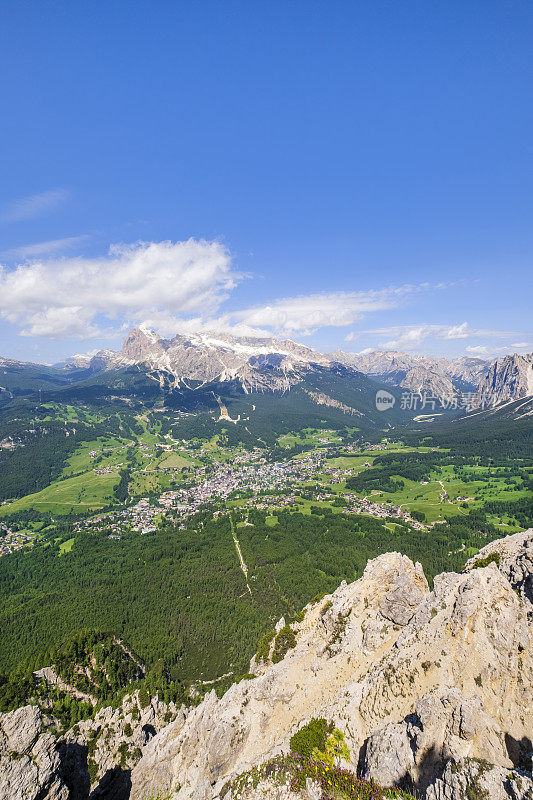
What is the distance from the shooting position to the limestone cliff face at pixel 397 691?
19.0 m

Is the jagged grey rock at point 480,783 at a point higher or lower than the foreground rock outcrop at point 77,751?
higher

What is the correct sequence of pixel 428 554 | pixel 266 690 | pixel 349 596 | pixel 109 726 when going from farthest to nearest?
pixel 428 554
pixel 109 726
pixel 349 596
pixel 266 690

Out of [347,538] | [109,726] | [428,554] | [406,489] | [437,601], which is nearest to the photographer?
[437,601]

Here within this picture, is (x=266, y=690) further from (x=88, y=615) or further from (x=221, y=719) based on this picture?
(x=88, y=615)

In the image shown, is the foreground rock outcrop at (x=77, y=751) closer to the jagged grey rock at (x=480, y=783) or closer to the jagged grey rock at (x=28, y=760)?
the jagged grey rock at (x=28, y=760)

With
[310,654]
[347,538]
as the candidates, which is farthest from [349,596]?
[347,538]

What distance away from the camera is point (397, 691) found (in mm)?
23672

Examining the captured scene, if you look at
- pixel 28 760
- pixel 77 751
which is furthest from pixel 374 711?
pixel 77 751

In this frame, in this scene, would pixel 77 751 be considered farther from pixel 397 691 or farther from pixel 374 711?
pixel 397 691

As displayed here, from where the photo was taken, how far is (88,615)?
79500 millimetres

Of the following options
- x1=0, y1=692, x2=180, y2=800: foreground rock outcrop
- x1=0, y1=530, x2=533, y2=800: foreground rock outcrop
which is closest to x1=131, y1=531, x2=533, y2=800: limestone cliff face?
x1=0, y1=530, x2=533, y2=800: foreground rock outcrop

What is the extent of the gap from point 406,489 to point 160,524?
120214mm

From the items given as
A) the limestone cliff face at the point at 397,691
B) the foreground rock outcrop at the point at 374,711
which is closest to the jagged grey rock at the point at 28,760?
the foreground rock outcrop at the point at 374,711

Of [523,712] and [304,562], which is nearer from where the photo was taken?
[523,712]
